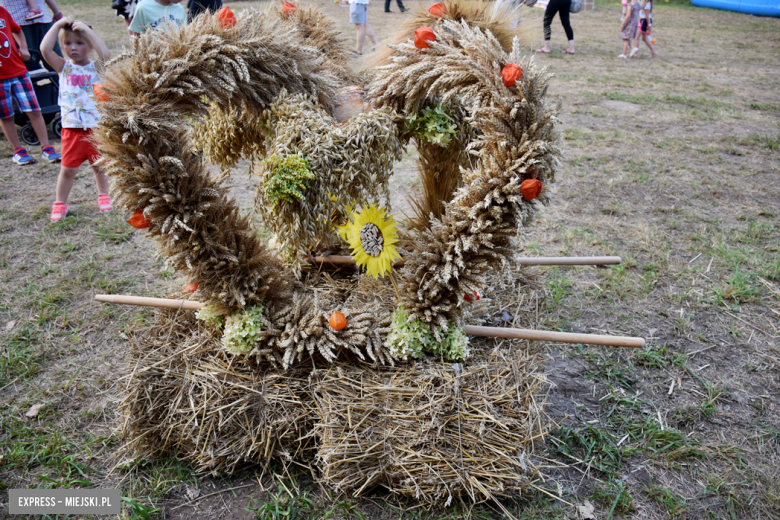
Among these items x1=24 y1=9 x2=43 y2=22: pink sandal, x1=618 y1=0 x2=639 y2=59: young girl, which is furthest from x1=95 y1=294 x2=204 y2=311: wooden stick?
x1=618 y1=0 x2=639 y2=59: young girl

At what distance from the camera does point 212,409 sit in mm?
2043

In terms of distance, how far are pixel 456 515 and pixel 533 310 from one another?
1230 millimetres

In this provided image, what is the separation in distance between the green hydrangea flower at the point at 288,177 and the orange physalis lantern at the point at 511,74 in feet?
2.69

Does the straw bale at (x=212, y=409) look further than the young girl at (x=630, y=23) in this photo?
No

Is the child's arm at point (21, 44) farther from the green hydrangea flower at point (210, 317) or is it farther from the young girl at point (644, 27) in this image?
the young girl at point (644, 27)

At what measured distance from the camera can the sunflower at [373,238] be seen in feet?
6.66

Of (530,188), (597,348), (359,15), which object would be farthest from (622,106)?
(530,188)

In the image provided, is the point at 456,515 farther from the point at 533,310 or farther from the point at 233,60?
the point at 233,60

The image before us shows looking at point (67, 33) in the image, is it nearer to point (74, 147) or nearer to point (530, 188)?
point (74, 147)

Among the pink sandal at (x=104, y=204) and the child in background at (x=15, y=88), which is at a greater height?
the child in background at (x=15, y=88)

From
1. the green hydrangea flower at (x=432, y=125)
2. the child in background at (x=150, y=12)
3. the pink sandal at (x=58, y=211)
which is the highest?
the child in background at (x=150, y=12)

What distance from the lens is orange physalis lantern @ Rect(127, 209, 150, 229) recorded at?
190 cm

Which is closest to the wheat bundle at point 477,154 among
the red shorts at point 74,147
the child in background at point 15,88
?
the red shorts at point 74,147

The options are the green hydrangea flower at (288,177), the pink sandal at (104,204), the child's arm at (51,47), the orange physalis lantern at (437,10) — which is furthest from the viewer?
the pink sandal at (104,204)
